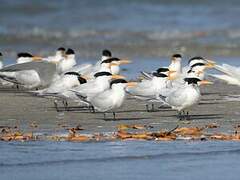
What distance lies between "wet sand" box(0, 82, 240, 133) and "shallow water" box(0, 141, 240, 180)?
1.00m

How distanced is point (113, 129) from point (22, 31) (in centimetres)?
1888

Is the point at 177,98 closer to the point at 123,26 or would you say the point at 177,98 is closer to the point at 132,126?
the point at 132,126

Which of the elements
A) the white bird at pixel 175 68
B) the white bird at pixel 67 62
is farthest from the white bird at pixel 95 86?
the white bird at pixel 67 62

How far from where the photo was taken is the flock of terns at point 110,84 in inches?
424

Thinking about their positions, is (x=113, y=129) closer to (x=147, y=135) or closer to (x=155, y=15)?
(x=147, y=135)

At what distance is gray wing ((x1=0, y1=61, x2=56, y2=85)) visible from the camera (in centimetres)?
1349

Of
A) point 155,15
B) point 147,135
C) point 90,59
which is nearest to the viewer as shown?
point 147,135

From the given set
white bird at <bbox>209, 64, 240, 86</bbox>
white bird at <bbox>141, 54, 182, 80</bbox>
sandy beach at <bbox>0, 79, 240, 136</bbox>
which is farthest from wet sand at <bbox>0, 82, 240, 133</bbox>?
white bird at <bbox>209, 64, 240, 86</bbox>

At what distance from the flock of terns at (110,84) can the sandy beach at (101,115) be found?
15cm

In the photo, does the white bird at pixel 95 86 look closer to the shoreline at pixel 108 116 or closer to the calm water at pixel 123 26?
the shoreline at pixel 108 116

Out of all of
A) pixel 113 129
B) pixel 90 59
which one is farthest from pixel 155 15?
pixel 113 129

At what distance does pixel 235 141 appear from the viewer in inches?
352

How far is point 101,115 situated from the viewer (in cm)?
1124

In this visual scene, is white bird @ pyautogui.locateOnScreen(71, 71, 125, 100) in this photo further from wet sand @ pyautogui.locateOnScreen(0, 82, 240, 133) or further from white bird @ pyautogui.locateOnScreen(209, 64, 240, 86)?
white bird @ pyautogui.locateOnScreen(209, 64, 240, 86)
